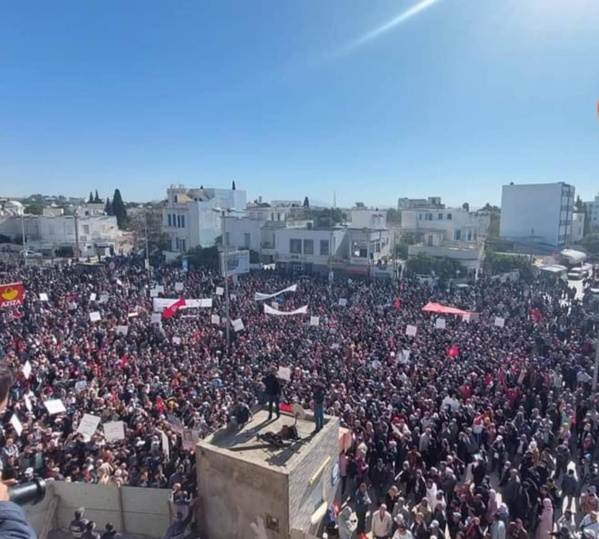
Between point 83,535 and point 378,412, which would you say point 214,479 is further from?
point 378,412

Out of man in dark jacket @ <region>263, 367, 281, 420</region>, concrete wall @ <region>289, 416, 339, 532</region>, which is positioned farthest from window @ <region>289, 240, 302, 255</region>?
concrete wall @ <region>289, 416, 339, 532</region>

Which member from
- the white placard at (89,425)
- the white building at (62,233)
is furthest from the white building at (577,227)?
the white placard at (89,425)

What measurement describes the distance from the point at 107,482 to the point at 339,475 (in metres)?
5.14

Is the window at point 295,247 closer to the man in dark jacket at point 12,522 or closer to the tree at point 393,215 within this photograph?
the tree at point 393,215

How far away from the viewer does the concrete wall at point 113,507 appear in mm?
9781

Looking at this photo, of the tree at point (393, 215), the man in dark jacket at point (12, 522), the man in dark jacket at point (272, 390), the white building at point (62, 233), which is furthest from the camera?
the tree at point (393, 215)

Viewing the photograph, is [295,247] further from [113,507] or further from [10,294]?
[113,507]

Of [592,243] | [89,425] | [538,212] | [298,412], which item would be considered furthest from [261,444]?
[592,243]

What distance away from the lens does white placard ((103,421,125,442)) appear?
11.6m

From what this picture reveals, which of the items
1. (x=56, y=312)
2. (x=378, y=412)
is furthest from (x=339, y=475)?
(x=56, y=312)

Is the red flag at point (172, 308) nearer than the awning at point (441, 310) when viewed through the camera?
Yes

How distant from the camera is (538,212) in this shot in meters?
60.8

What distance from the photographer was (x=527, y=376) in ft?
50.5

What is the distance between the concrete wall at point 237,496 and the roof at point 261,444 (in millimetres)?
148
